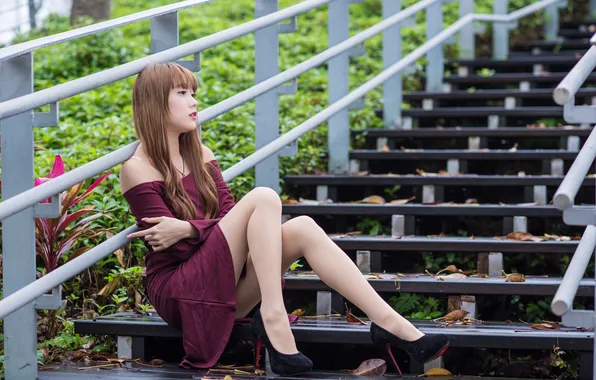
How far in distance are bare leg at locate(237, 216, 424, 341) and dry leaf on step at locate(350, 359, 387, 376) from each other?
16cm

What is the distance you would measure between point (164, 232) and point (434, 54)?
4.21 metres

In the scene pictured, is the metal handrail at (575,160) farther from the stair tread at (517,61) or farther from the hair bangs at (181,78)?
the stair tread at (517,61)

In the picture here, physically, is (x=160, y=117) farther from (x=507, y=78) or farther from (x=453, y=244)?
(x=507, y=78)

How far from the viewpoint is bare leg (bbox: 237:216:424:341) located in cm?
324

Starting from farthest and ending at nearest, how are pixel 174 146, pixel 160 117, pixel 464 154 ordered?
pixel 464 154
pixel 174 146
pixel 160 117

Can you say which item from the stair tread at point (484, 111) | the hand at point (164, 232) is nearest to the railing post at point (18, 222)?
the hand at point (164, 232)

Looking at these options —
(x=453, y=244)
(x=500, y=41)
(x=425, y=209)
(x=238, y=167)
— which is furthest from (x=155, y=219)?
(x=500, y=41)

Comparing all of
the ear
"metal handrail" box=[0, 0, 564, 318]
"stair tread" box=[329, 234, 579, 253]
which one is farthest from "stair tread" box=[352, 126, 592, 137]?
the ear

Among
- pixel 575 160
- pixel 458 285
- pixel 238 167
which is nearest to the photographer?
pixel 575 160

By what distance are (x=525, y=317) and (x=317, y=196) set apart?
1.55 metres

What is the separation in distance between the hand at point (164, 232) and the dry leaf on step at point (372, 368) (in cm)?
76

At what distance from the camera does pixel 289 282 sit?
155 inches

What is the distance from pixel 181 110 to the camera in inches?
135

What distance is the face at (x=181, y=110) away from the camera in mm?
3426
